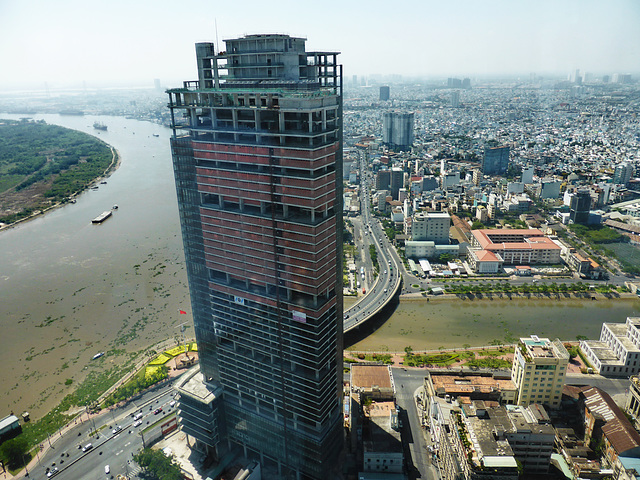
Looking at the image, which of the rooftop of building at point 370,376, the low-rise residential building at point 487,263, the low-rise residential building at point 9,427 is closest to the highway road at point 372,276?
the rooftop of building at point 370,376

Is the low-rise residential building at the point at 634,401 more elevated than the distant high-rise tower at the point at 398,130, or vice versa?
the distant high-rise tower at the point at 398,130

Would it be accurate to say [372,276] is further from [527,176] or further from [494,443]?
[527,176]

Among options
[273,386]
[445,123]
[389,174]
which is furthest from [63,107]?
[273,386]

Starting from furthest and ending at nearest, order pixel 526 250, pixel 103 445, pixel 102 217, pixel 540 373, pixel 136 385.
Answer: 1. pixel 102 217
2. pixel 526 250
3. pixel 136 385
4. pixel 540 373
5. pixel 103 445

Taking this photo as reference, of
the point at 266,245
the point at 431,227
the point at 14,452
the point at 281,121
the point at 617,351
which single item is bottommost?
the point at 14,452

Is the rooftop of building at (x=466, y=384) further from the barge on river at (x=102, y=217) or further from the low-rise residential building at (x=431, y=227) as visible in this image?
the barge on river at (x=102, y=217)

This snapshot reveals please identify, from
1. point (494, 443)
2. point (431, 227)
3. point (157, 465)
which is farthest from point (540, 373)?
point (431, 227)

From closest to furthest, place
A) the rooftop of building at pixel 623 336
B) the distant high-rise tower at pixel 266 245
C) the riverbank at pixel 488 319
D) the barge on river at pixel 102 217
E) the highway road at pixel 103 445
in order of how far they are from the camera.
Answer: the distant high-rise tower at pixel 266 245
the highway road at pixel 103 445
the rooftop of building at pixel 623 336
the riverbank at pixel 488 319
the barge on river at pixel 102 217
